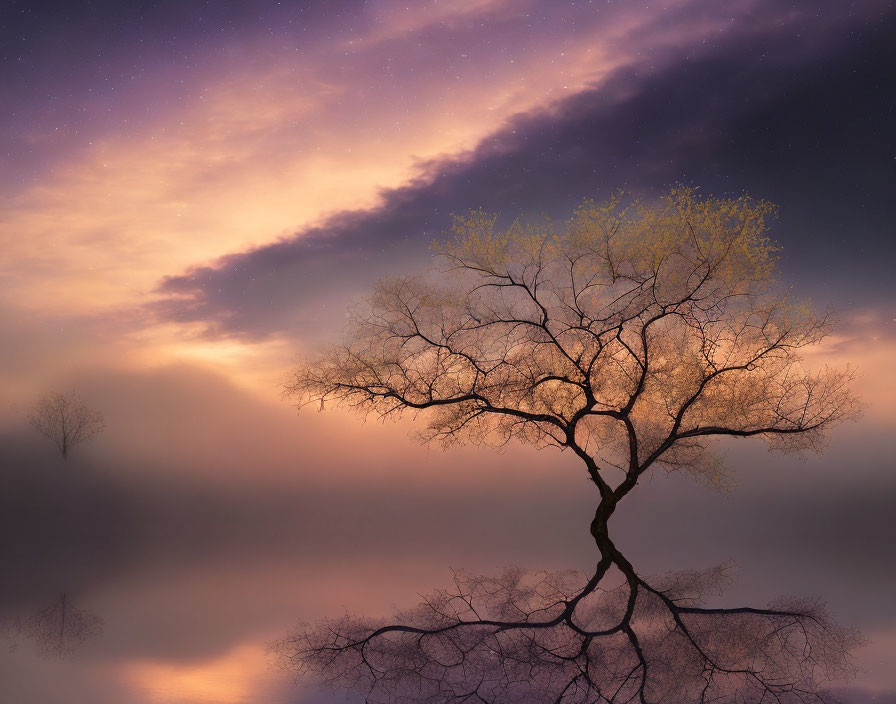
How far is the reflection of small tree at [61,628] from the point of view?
1068 centimetres

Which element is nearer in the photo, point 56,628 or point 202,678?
point 202,678

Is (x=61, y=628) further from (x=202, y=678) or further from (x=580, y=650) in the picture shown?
(x=580, y=650)

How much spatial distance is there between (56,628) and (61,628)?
69 mm

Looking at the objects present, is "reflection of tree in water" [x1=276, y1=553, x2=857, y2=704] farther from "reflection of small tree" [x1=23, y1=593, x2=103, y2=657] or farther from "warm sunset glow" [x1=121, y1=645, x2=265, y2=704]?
"reflection of small tree" [x1=23, y1=593, x2=103, y2=657]

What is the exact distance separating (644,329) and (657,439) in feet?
11.4

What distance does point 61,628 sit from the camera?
38.6 feet

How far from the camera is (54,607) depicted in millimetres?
13391

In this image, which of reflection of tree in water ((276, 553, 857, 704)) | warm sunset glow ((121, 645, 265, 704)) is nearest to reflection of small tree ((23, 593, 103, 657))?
warm sunset glow ((121, 645, 265, 704))

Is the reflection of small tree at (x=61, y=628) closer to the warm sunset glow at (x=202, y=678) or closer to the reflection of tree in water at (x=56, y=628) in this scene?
the reflection of tree in water at (x=56, y=628)

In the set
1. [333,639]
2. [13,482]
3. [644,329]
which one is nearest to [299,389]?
[644,329]

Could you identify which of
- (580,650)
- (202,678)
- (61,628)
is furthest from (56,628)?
(580,650)

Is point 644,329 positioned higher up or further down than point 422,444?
higher up

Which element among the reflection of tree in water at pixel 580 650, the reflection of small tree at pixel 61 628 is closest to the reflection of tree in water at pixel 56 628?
the reflection of small tree at pixel 61 628

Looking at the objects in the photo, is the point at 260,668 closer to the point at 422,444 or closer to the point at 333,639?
the point at 333,639
